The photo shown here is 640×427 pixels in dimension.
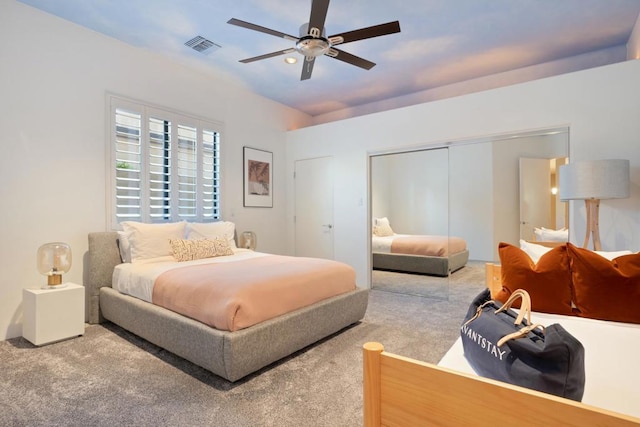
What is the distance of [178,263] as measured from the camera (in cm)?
309

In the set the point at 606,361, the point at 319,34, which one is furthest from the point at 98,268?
the point at 606,361

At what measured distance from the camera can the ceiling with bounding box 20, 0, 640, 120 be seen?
2.85 metres

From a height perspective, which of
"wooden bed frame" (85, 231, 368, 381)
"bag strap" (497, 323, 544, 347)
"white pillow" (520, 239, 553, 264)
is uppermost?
"white pillow" (520, 239, 553, 264)

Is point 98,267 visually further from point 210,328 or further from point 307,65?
point 307,65

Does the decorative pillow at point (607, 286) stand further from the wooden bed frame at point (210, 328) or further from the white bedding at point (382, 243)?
the white bedding at point (382, 243)

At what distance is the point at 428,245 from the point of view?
4.63 m

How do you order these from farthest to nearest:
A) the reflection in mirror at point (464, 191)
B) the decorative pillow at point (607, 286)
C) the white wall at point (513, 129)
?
the reflection in mirror at point (464, 191) → the white wall at point (513, 129) → the decorative pillow at point (607, 286)

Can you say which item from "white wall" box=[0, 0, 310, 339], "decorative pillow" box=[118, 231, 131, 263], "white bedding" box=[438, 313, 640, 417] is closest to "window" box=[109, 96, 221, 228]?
"white wall" box=[0, 0, 310, 339]

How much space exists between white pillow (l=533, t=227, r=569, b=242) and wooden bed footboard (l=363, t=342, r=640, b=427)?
3.35 metres

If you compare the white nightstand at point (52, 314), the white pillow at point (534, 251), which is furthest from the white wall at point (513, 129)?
the white nightstand at point (52, 314)

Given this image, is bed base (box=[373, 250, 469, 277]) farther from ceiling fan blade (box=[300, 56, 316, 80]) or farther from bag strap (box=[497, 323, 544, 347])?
bag strap (box=[497, 323, 544, 347])

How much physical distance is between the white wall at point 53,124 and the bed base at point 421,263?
367cm

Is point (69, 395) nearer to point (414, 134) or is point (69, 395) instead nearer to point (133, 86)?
point (133, 86)

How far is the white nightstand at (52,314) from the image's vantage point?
8.59ft
